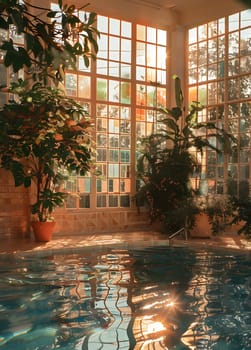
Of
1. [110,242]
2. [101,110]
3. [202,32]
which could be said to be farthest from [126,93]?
[110,242]

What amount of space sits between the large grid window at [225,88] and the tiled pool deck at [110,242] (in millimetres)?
1468

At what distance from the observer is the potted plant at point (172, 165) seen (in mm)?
10086

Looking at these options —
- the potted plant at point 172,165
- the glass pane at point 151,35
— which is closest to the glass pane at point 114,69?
the glass pane at point 151,35

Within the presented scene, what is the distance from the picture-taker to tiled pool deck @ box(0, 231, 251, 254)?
7.87 meters

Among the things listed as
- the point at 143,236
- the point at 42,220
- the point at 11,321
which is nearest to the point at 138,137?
the point at 143,236

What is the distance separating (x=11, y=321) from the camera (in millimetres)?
4125

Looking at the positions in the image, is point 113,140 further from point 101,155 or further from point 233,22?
point 233,22

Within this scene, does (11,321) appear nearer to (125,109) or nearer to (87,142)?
(87,142)

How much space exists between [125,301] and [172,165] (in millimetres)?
5528

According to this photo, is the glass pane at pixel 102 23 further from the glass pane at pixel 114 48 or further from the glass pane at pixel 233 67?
the glass pane at pixel 233 67

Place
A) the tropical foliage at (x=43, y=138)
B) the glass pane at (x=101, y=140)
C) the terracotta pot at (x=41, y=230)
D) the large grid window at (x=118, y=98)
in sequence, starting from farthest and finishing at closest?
the glass pane at (x=101, y=140) < the large grid window at (x=118, y=98) < the terracotta pot at (x=41, y=230) < the tropical foliage at (x=43, y=138)

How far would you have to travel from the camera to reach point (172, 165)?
10.1 metres

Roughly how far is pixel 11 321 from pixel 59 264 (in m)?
2.71

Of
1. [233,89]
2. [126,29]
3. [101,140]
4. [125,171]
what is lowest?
[125,171]
